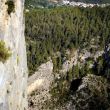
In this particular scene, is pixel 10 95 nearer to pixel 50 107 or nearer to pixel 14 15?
pixel 14 15

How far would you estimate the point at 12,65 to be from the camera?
185ft

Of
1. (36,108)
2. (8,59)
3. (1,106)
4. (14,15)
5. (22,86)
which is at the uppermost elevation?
(14,15)

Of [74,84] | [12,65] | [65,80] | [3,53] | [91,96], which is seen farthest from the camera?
[65,80]

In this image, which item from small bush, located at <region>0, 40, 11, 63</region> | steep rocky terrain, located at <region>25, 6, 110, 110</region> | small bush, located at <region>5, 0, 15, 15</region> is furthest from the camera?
steep rocky terrain, located at <region>25, 6, 110, 110</region>

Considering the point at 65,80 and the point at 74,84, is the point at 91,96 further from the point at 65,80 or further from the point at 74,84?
the point at 65,80

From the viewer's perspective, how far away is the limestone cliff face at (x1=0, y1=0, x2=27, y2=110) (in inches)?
1960

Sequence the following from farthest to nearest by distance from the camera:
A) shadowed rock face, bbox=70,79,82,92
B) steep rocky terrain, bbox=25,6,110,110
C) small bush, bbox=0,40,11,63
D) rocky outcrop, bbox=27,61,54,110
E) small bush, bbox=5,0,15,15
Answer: shadowed rock face, bbox=70,79,82,92, rocky outcrop, bbox=27,61,54,110, steep rocky terrain, bbox=25,6,110,110, small bush, bbox=5,0,15,15, small bush, bbox=0,40,11,63

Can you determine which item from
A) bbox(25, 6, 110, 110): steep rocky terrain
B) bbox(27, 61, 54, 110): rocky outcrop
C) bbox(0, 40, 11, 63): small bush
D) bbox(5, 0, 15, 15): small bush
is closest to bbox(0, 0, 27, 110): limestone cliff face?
bbox(5, 0, 15, 15): small bush

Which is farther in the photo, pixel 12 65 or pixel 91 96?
pixel 91 96

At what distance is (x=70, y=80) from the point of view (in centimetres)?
17862

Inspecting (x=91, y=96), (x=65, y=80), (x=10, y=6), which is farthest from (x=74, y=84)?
(x=10, y=6)

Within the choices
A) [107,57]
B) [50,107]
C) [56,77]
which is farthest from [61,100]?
[107,57]

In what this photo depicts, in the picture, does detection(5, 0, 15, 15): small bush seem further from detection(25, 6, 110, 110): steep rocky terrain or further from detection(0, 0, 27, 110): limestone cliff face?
detection(25, 6, 110, 110): steep rocky terrain

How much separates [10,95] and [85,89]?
11464 cm
